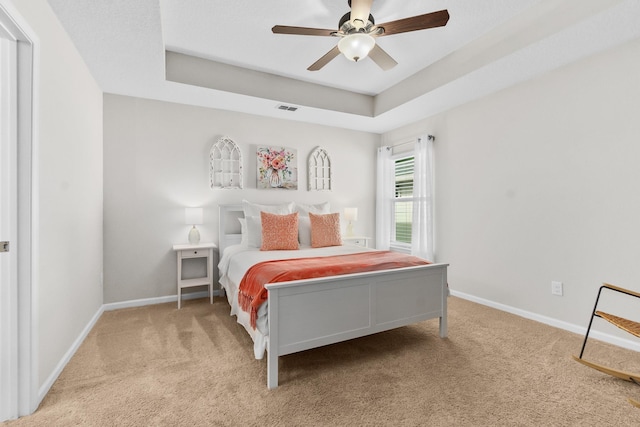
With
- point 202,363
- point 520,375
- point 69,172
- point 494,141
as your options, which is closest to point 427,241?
point 494,141

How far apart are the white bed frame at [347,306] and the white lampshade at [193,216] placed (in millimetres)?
2088

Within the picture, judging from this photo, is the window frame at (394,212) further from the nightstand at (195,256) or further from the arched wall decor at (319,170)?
the nightstand at (195,256)

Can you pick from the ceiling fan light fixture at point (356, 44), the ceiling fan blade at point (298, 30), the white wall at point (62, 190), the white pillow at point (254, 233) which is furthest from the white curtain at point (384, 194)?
the white wall at point (62, 190)

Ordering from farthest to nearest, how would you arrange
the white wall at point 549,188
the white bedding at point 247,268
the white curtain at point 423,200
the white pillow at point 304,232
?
the white curtain at point 423,200 < the white pillow at point 304,232 < the white wall at point 549,188 < the white bedding at point 247,268

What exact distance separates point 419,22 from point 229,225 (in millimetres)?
3034

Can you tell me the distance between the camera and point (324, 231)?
3.65 metres

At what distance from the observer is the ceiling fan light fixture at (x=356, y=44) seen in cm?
213

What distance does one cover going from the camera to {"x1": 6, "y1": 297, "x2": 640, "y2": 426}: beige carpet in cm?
160

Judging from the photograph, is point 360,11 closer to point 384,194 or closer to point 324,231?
point 324,231

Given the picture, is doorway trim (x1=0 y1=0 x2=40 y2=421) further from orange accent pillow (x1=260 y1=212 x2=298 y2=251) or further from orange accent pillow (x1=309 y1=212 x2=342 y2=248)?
orange accent pillow (x1=309 y1=212 x2=342 y2=248)

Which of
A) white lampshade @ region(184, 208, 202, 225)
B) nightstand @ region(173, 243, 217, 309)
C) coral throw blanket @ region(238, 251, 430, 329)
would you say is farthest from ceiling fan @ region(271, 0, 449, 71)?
nightstand @ region(173, 243, 217, 309)

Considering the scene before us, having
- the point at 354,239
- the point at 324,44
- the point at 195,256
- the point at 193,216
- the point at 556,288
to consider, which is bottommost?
the point at 556,288

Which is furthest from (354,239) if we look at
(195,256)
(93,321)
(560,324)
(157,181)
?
(93,321)

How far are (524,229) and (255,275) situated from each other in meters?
2.78
